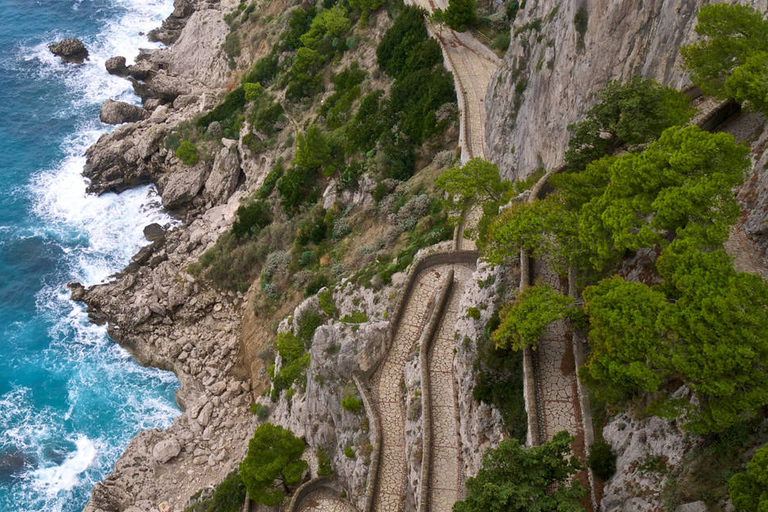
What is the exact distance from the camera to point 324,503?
120ft

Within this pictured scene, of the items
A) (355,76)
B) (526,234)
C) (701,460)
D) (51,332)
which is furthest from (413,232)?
(51,332)

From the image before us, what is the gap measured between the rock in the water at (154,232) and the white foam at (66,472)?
A: 88.6ft

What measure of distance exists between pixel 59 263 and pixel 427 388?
54990mm

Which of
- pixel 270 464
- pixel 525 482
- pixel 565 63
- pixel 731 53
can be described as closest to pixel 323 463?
pixel 270 464

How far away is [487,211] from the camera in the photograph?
129 feet

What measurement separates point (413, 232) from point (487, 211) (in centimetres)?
1310

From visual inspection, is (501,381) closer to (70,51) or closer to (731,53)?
(731,53)

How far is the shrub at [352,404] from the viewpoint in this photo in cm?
3603

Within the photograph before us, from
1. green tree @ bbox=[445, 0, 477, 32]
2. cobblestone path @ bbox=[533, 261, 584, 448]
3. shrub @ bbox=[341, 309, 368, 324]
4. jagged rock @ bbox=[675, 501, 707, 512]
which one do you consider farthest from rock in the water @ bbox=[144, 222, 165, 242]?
jagged rock @ bbox=[675, 501, 707, 512]

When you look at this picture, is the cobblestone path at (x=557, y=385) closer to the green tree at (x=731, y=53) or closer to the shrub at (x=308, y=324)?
the green tree at (x=731, y=53)

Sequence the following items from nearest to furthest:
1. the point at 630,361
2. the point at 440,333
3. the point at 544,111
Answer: the point at 630,361 < the point at 440,333 < the point at 544,111

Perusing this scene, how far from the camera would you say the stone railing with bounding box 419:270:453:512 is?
30.3 meters

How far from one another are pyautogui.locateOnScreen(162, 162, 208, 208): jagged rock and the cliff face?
4087 centimetres

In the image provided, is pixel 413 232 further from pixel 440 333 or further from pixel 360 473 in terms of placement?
pixel 360 473
